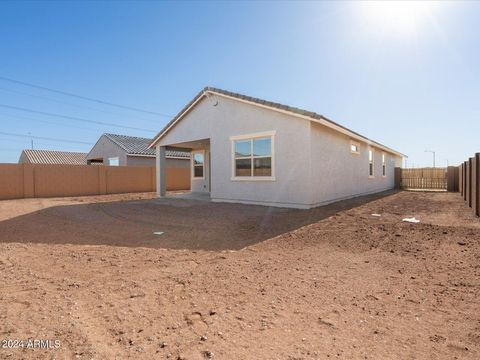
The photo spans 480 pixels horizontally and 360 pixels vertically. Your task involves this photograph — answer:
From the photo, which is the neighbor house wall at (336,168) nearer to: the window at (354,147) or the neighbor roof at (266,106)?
the window at (354,147)

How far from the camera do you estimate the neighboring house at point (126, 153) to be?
26.4 m

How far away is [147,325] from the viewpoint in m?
2.65

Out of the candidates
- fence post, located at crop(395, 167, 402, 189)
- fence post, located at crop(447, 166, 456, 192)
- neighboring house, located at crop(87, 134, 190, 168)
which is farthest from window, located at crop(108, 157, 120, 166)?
fence post, located at crop(447, 166, 456, 192)

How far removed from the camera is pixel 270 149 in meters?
10.9

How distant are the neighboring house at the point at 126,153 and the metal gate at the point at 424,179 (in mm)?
20098

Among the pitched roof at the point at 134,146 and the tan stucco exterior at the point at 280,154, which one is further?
the pitched roof at the point at 134,146

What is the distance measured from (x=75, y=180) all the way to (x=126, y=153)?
7912 mm

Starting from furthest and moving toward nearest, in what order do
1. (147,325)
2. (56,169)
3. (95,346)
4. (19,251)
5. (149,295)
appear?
(56,169), (19,251), (149,295), (147,325), (95,346)

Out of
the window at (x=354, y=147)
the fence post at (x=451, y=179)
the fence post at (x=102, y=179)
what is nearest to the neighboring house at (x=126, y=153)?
the fence post at (x=102, y=179)

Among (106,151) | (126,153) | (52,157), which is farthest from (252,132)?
(52,157)

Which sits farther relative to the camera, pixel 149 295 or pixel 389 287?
pixel 389 287

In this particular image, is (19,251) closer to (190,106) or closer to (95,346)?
(95,346)

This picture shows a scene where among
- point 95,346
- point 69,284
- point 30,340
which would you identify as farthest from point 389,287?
point 69,284

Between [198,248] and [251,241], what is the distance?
1216 mm
